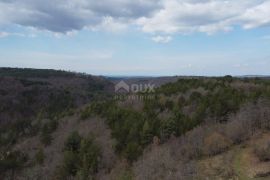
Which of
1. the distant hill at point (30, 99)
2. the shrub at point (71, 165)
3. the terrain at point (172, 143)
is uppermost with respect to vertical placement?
the terrain at point (172, 143)

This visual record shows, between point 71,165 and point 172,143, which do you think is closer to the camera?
point 172,143

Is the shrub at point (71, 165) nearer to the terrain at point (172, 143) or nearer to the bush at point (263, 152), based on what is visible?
the terrain at point (172, 143)

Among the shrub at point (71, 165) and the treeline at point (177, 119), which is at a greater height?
the treeline at point (177, 119)

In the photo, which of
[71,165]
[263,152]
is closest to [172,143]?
[263,152]

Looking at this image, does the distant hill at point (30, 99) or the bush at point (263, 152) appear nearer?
the bush at point (263, 152)

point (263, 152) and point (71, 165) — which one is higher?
point (263, 152)

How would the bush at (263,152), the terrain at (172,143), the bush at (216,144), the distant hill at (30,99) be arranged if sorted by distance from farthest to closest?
the distant hill at (30,99) < the bush at (216,144) < the terrain at (172,143) < the bush at (263,152)

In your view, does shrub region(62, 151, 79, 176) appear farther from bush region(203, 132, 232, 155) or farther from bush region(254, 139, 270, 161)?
bush region(254, 139, 270, 161)

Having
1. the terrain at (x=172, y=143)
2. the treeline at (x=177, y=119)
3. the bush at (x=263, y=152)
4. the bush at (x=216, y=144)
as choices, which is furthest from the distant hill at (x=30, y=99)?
the bush at (x=263, y=152)

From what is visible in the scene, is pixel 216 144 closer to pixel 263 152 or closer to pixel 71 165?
pixel 263 152
